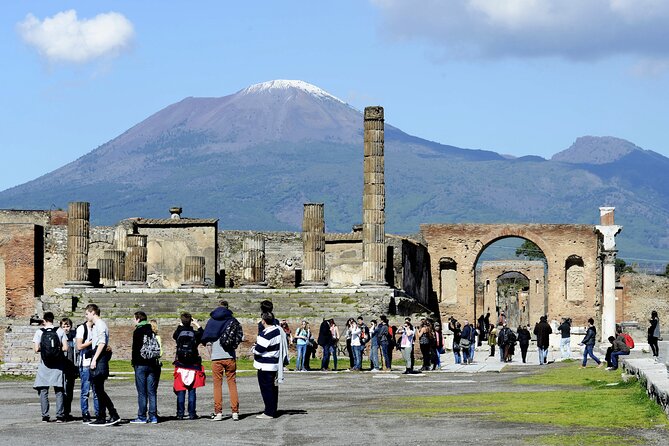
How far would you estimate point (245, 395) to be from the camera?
24.6 meters

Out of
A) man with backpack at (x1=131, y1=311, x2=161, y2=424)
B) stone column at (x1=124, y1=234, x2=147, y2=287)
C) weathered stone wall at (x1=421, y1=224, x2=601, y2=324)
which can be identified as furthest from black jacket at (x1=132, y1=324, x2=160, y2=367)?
weathered stone wall at (x1=421, y1=224, x2=601, y2=324)

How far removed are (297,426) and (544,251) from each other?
46098 millimetres

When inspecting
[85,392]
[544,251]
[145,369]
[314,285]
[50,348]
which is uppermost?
[544,251]

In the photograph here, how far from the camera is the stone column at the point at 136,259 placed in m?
49.2

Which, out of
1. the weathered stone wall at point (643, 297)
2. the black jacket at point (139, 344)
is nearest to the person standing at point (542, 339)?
the black jacket at point (139, 344)

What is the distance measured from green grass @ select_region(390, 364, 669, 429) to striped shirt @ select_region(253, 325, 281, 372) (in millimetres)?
1955

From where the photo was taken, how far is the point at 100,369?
19.3m

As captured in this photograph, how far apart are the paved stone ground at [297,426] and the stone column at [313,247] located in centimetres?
2177

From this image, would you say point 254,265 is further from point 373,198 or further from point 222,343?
point 222,343

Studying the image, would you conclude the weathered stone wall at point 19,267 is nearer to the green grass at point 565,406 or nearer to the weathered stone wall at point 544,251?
the weathered stone wall at point 544,251

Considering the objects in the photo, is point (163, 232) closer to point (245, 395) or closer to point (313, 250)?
point (313, 250)

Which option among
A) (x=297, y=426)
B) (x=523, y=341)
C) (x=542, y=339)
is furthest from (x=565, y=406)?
(x=523, y=341)

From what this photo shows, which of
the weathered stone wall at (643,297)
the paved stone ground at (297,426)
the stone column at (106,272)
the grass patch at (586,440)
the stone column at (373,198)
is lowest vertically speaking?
the paved stone ground at (297,426)

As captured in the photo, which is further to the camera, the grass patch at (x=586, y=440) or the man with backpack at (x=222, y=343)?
the man with backpack at (x=222, y=343)
